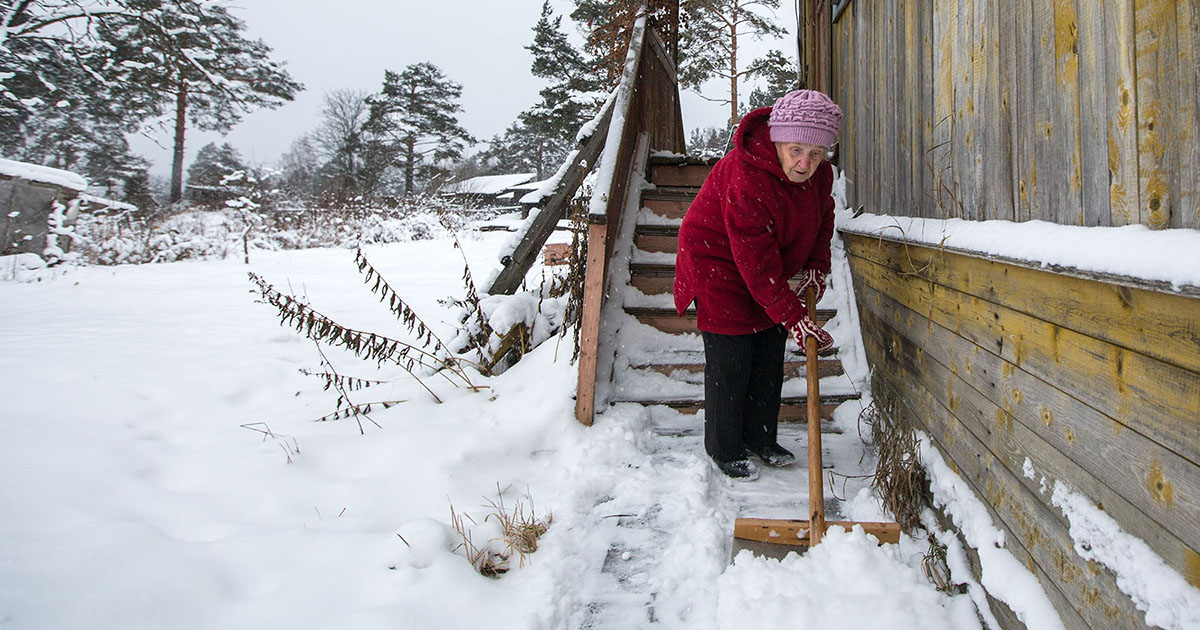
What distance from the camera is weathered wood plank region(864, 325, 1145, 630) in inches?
48.5

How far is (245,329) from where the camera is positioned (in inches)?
192

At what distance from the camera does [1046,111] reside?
5.12 ft

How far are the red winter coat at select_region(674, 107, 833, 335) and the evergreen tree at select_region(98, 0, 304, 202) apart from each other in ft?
46.5

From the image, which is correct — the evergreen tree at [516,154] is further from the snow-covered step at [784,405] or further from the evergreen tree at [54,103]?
the snow-covered step at [784,405]

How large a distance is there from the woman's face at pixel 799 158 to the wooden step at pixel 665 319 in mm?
1548

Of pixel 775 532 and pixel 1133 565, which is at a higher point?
pixel 1133 565

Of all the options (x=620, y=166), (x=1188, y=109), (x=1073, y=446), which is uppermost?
(x=620, y=166)

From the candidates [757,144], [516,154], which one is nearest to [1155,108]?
[757,144]

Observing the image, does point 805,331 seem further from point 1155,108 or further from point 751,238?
point 1155,108

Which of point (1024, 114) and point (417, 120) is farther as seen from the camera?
point (417, 120)

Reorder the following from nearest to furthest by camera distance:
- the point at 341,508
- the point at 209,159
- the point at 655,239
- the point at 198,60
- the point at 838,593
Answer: the point at 838,593 → the point at 341,508 → the point at 655,239 → the point at 198,60 → the point at 209,159

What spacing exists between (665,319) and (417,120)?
35395 millimetres

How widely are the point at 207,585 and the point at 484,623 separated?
823 millimetres

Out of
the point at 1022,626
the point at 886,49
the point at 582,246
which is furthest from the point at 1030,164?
the point at 582,246
